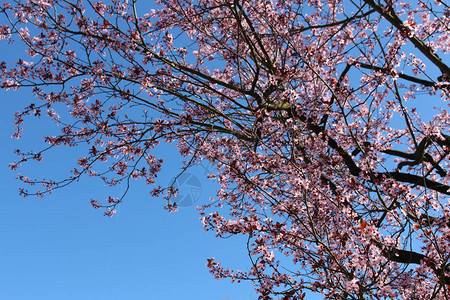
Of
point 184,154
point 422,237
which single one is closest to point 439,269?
point 422,237

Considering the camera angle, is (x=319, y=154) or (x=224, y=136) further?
(x=224, y=136)

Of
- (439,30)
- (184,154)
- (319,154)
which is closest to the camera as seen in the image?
(319,154)

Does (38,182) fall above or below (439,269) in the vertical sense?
above

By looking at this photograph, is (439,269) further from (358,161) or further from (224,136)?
(224,136)

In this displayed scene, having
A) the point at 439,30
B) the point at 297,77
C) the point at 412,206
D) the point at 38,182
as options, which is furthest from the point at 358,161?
the point at 38,182

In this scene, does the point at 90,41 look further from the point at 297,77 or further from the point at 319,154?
the point at 319,154

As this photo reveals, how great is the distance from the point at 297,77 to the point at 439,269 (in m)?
3.75

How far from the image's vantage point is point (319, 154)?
532 cm

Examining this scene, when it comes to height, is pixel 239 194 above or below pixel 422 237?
above

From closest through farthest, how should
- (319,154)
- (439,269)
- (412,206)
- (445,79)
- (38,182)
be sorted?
(439,269), (412,206), (319,154), (445,79), (38,182)

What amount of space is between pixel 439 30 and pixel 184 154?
5446 millimetres

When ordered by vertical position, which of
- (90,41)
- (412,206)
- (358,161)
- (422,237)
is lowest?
(422,237)

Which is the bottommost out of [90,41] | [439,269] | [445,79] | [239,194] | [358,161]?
[439,269]

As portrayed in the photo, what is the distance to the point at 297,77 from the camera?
638 cm
